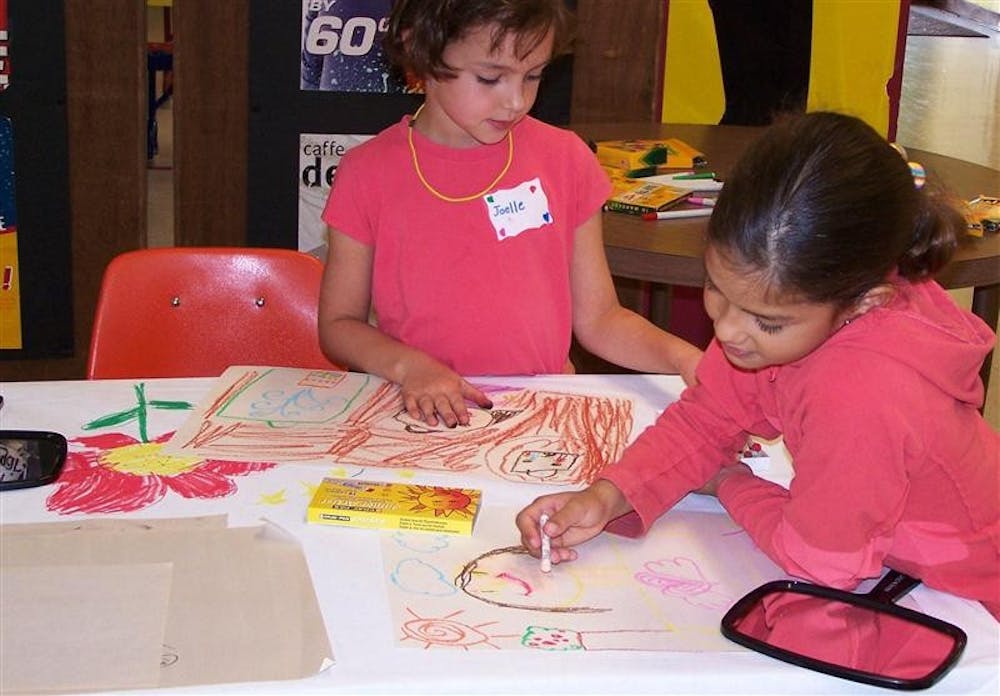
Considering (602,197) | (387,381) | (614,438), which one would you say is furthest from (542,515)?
(602,197)

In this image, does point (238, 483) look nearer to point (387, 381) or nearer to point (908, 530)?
point (387, 381)

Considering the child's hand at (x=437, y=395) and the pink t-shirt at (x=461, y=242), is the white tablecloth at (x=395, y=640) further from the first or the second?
the pink t-shirt at (x=461, y=242)

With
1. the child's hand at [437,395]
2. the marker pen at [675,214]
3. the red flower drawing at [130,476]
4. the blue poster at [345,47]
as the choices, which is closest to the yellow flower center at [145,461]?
the red flower drawing at [130,476]

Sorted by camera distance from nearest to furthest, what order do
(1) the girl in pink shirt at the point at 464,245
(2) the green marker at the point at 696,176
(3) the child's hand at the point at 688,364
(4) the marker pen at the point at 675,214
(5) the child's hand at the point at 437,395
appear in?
(5) the child's hand at the point at 437,395 → (3) the child's hand at the point at 688,364 → (1) the girl in pink shirt at the point at 464,245 → (4) the marker pen at the point at 675,214 → (2) the green marker at the point at 696,176

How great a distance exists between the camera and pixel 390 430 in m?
1.50

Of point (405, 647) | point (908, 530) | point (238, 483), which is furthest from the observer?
point (238, 483)

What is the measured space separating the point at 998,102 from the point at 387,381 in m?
8.22

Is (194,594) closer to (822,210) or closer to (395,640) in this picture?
(395,640)

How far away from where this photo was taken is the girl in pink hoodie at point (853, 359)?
1.11m

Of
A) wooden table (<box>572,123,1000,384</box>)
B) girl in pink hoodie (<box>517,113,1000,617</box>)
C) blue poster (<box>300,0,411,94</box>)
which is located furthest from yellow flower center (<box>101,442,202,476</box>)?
blue poster (<box>300,0,411,94</box>)

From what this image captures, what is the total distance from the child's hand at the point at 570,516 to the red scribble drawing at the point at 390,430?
0.38ft

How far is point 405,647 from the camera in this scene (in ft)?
3.38

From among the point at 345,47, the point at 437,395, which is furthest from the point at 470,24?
the point at 345,47

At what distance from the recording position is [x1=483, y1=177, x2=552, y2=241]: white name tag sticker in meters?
1.87
